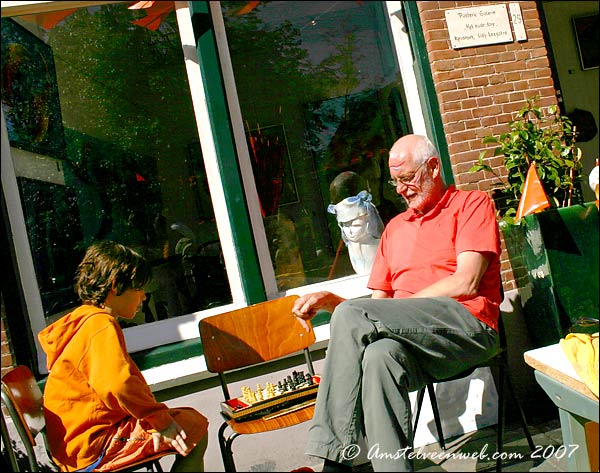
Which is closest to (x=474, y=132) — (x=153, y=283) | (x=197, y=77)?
(x=197, y=77)

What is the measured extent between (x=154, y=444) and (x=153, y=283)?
5.38 feet

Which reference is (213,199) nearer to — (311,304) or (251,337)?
(251,337)

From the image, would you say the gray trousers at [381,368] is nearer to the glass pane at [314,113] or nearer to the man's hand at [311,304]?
the man's hand at [311,304]

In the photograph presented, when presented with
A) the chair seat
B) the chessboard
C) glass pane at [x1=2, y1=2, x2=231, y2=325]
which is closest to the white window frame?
glass pane at [x1=2, y1=2, x2=231, y2=325]

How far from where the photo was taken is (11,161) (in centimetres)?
410

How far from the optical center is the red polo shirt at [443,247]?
3146mm

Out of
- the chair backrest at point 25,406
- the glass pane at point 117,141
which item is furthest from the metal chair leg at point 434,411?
the chair backrest at point 25,406

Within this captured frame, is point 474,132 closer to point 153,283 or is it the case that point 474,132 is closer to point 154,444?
point 153,283

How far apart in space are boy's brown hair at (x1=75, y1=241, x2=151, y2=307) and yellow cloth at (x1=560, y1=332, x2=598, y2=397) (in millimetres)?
1853

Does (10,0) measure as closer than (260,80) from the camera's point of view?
Yes

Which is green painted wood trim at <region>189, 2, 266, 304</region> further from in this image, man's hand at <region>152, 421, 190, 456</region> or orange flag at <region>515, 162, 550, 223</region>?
orange flag at <region>515, 162, 550, 223</region>

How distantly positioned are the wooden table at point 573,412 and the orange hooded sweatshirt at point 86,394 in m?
1.60

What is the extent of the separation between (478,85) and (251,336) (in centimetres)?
228

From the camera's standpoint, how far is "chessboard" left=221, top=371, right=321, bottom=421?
313cm
